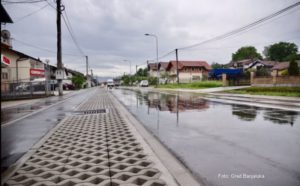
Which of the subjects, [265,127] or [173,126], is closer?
[265,127]

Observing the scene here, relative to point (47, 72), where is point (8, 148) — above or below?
below

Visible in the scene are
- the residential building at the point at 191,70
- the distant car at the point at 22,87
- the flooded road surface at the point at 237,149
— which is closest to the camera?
the flooded road surface at the point at 237,149

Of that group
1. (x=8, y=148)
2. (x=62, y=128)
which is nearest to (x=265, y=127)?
(x=62, y=128)

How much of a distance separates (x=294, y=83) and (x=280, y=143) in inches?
1053

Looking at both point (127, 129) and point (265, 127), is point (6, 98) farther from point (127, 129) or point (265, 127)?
point (265, 127)

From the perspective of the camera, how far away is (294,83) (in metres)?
28.6

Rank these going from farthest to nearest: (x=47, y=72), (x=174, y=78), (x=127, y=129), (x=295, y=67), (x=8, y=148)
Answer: (x=174, y=78) → (x=295, y=67) → (x=47, y=72) → (x=127, y=129) → (x=8, y=148)

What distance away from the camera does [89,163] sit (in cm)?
444

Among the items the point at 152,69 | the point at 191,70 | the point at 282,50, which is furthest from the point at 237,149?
the point at 282,50

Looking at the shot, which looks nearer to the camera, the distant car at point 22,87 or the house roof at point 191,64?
the distant car at point 22,87

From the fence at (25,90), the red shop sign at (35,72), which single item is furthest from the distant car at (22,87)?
the red shop sign at (35,72)

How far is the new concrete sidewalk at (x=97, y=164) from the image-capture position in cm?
372

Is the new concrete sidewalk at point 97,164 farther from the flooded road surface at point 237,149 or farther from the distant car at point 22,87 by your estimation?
the distant car at point 22,87

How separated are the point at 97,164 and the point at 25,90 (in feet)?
74.8
